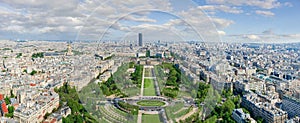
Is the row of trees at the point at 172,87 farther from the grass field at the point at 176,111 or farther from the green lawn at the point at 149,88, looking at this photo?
the grass field at the point at 176,111

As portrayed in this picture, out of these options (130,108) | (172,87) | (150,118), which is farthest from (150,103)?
(172,87)

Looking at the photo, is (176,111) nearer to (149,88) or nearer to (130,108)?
(130,108)

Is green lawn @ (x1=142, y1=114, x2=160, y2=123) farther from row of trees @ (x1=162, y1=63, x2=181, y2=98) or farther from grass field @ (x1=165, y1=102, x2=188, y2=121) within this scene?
row of trees @ (x1=162, y1=63, x2=181, y2=98)

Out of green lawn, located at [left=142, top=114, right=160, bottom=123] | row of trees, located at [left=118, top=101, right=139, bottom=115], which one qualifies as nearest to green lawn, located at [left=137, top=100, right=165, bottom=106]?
row of trees, located at [left=118, top=101, right=139, bottom=115]

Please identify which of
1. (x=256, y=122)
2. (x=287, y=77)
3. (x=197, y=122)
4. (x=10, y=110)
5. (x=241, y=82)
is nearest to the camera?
(x=197, y=122)

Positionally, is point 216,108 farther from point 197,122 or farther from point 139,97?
point 139,97

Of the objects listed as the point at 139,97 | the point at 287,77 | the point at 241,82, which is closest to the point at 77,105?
the point at 139,97

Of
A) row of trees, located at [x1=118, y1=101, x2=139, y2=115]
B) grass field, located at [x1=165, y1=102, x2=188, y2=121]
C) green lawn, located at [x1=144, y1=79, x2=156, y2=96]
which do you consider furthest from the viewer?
green lawn, located at [x1=144, y1=79, x2=156, y2=96]

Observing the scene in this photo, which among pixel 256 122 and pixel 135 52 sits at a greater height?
pixel 135 52
